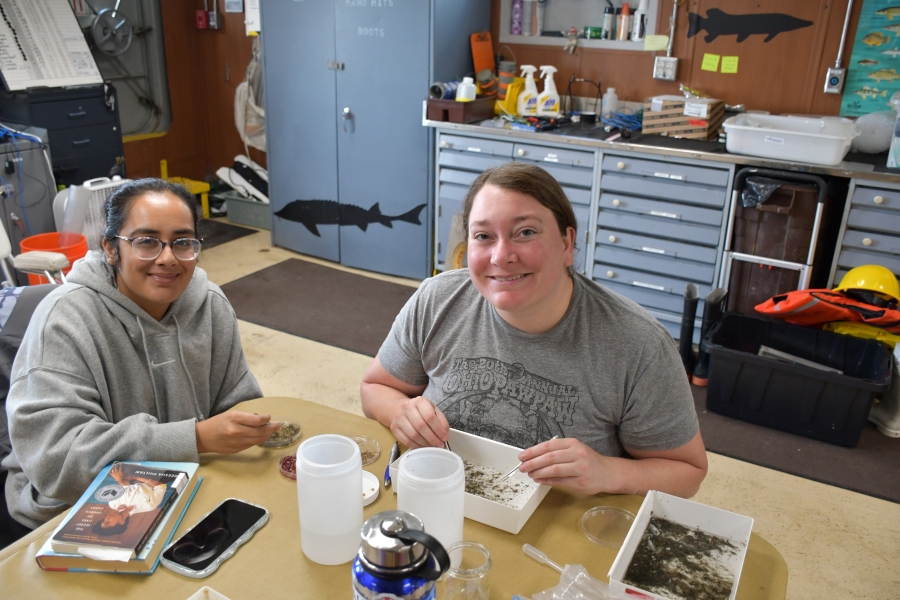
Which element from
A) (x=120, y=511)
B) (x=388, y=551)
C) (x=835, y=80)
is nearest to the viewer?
(x=388, y=551)

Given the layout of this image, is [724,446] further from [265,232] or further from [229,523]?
[265,232]

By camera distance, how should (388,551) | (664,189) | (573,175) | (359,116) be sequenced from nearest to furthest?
(388,551)
(664,189)
(573,175)
(359,116)

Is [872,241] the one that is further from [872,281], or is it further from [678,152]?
[678,152]

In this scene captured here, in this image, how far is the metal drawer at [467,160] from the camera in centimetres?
388

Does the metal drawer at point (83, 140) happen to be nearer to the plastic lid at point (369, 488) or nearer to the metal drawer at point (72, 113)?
the metal drawer at point (72, 113)

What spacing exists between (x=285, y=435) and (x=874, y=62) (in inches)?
133

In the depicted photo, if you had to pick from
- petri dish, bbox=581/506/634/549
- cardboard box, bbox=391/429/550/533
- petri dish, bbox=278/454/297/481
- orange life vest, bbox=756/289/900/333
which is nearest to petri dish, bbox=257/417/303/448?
petri dish, bbox=278/454/297/481

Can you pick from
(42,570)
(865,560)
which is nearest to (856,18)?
(865,560)

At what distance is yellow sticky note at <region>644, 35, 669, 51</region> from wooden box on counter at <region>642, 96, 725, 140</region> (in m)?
0.39

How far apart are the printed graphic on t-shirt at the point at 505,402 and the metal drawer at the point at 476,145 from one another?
2.48 meters

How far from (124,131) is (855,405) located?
4.90 m

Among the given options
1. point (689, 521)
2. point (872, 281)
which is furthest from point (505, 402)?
point (872, 281)

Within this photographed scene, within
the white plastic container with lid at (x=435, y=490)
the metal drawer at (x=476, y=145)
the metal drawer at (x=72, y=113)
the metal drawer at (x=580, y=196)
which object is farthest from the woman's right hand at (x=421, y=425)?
the metal drawer at (x=72, y=113)

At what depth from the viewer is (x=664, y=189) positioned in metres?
3.43
